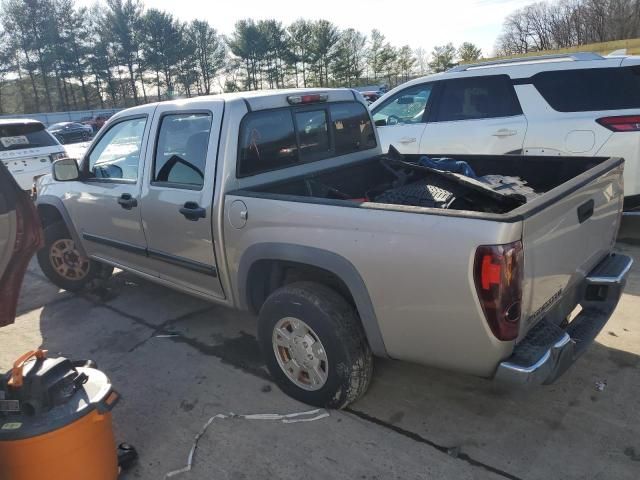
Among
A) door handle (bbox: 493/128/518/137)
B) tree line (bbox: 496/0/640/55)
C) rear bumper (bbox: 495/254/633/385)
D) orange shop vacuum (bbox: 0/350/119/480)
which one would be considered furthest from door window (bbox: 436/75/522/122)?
tree line (bbox: 496/0/640/55)

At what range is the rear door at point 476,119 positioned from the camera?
19.0 ft

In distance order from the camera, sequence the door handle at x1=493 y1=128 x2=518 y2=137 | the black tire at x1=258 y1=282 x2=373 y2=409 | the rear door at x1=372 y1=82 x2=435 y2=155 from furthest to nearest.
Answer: the rear door at x1=372 y1=82 x2=435 y2=155, the door handle at x1=493 y1=128 x2=518 y2=137, the black tire at x1=258 y1=282 x2=373 y2=409

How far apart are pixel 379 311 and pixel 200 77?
217 feet

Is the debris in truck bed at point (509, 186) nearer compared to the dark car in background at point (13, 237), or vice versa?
the dark car in background at point (13, 237)

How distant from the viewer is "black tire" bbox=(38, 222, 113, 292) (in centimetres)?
508

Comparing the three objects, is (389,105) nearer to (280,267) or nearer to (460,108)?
(460,108)

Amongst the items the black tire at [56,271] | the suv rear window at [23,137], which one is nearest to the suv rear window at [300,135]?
the black tire at [56,271]

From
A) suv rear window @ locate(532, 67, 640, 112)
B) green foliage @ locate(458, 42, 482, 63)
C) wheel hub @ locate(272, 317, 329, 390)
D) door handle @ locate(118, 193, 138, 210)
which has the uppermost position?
green foliage @ locate(458, 42, 482, 63)

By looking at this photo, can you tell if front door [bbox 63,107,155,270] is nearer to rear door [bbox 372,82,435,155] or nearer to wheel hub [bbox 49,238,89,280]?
wheel hub [bbox 49,238,89,280]

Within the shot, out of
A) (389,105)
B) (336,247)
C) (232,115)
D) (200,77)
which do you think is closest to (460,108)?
(389,105)

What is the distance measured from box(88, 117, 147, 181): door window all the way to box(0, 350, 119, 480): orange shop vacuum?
204 centimetres

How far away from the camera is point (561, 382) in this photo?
3.15 metres

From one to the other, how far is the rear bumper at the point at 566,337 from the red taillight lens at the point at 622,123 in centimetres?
258

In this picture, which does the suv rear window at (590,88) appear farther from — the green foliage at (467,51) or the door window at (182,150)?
the green foliage at (467,51)
